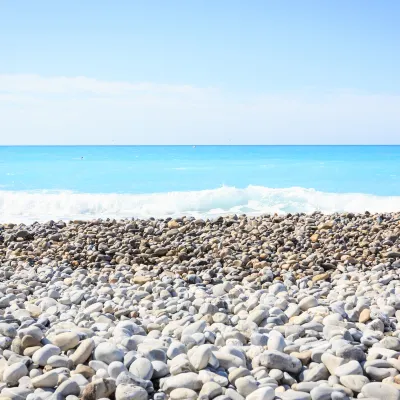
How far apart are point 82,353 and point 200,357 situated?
Result: 1.80 ft

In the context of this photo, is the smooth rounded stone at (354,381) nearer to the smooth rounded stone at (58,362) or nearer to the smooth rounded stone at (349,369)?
the smooth rounded stone at (349,369)

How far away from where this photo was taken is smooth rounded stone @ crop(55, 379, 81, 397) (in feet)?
7.01

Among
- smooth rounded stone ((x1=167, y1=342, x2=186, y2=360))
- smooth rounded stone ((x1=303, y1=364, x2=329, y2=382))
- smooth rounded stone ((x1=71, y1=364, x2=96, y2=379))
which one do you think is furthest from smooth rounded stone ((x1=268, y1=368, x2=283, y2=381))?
smooth rounded stone ((x1=71, y1=364, x2=96, y2=379))

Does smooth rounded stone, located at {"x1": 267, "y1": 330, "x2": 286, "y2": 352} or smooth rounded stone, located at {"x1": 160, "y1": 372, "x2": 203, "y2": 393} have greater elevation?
smooth rounded stone, located at {"x1": 267, "y1": 330, "x2": 286, "y2": 352}

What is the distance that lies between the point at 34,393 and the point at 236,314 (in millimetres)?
1471

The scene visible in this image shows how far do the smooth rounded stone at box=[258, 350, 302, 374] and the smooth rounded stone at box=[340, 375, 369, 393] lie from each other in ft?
0.68

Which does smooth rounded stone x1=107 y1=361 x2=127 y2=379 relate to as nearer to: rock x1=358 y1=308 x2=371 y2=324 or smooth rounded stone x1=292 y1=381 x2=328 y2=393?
smooth rounded stone x1=292 y1=381 x2=328 y2=393

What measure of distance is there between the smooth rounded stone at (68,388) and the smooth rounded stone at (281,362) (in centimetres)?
80

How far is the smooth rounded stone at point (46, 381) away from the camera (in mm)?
2213

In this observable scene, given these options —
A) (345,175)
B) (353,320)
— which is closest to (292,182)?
(345,175)

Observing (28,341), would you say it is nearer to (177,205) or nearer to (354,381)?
(354,381)

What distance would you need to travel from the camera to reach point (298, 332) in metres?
2.75

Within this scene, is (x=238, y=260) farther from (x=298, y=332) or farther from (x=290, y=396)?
(x=290, y=396)

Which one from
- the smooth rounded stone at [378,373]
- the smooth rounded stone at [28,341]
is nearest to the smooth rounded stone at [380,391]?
the smooth rounded stone at [378,373]
